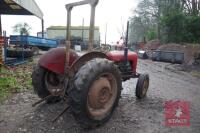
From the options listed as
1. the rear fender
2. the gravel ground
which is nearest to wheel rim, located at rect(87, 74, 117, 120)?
the gravel ground

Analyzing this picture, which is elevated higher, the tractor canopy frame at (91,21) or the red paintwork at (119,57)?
the tractor canopy frame at (91,21)

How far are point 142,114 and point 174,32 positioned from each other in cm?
2449

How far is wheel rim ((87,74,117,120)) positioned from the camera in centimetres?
445

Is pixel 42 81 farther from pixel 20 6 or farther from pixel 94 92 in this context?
pixel 20 6

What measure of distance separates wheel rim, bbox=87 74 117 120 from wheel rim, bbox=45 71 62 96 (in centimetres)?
127

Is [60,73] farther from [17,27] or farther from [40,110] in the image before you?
[17,27]

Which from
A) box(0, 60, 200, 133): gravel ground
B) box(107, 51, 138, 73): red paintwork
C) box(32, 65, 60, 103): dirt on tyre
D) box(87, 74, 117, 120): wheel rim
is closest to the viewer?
box(87, 74, 117, 120): wheel rim

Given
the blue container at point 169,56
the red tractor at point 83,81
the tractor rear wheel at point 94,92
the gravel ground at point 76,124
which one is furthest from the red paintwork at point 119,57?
the blue container at point 169,56

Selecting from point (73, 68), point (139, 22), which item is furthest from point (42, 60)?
point (139, 22)

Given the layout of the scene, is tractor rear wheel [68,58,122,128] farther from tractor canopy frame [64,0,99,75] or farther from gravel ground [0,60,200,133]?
tractor canopy frame [64,0,99,75]

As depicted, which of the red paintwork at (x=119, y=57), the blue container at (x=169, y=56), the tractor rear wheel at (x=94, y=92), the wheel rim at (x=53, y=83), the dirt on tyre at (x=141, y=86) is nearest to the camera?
the tractor rear wheel at (x=94, y=92)

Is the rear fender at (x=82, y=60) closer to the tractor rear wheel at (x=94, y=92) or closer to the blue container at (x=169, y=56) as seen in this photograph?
the tractor rear wheel at (x=94, y=92)

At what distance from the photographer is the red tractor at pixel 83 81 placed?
13.7ft

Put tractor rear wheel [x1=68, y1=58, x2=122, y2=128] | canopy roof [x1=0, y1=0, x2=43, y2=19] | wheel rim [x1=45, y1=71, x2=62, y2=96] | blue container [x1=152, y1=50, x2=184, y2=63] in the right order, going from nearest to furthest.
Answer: tractor rear wheel [x1=68, y1=58, x2=122, y2=128], wheel rim [x1=45, y1=71, x2=62, y2=96], canopy roof [x1=0, y1=0, x2=43, y2=19], blue container [x1=152, y1=50, x2=184, y2=63]
